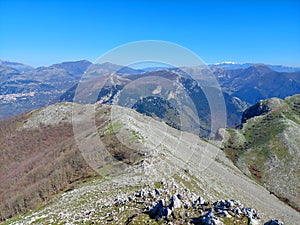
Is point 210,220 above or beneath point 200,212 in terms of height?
above

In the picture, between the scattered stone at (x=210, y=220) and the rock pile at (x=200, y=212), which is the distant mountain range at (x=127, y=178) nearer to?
the scattered stone at (x=210, y=220)

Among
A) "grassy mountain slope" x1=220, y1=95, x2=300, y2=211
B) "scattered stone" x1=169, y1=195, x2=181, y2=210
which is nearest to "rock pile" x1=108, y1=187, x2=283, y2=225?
"scattered stone" x1=169, y1=195, x2=181, y2=210

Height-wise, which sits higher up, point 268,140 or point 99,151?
point 99,151

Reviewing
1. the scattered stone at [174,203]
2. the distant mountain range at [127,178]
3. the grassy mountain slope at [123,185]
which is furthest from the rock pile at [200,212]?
the grassy mountain slope at [123,185]

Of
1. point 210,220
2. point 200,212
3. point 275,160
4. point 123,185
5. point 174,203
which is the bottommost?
point 275,160

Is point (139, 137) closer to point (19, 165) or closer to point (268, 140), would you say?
point (19, 165)

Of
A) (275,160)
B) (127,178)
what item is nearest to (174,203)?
(127,178)

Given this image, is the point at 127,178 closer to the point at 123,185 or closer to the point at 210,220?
the point at 123,185

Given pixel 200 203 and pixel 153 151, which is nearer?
pixel 200 203

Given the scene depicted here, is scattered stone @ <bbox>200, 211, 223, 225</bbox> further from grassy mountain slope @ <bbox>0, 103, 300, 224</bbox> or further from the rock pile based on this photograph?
grassy mountain slope @ <bbox>0, 103, 300, 224</bbox>

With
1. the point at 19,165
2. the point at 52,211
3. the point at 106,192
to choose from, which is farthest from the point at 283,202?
the point at 19,165

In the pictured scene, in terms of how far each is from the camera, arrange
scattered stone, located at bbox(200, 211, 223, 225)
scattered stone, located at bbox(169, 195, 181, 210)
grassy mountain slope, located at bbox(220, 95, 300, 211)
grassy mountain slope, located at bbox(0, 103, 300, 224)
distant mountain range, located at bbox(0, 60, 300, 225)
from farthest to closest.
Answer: grassy mountain slope, located at bbox(220, 95, 300, 211), grassy mountain slope, located at bbox(0, 103, 300, 224), distant mountain range, located at bbox(0, 60, 300, 225), scattered stone, located at bbox(169, 195, 181, 210), scattered stone, located at bbox(200, 211, 223, 225)
